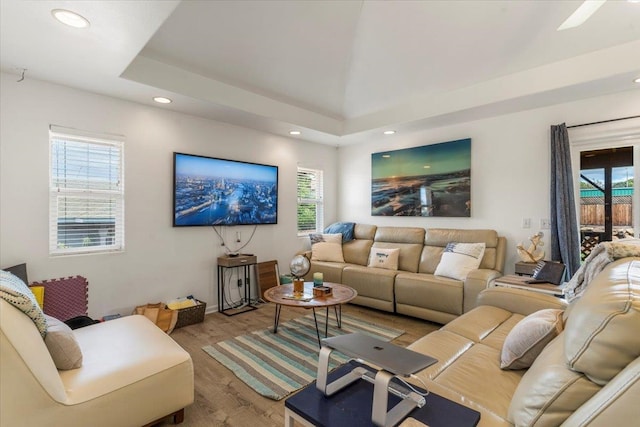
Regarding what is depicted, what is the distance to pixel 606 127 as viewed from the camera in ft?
10.2

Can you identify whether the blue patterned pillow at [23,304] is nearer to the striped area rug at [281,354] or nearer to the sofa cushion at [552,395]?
the striped area rug at [281,354]

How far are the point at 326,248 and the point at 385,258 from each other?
926mm

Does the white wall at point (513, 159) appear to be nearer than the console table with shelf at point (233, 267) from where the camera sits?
Yes

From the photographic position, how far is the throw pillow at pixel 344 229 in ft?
16.0

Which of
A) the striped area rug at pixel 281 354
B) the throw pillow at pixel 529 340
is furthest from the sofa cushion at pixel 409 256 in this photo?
the throw pillow at pixel 529 340

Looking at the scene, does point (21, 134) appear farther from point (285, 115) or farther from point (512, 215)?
A: point (512, 215)

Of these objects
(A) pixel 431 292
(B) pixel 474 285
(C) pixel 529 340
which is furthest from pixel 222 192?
(C) pixel 529 340

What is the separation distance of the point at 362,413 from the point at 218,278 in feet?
10.5

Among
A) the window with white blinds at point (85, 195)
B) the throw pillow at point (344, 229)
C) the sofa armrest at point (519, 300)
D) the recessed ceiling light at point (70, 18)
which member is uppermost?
the recessed ceiling light at point (70, 18)

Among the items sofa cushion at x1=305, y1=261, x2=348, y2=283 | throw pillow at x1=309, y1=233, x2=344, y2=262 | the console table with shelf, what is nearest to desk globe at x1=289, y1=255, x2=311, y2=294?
the console table with shelf

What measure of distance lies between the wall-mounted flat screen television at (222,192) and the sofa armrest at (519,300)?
291cm

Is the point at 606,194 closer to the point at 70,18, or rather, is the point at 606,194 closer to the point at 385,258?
the point at 385,258

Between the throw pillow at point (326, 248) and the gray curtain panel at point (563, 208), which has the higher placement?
the gray curtain panel at point (563, 208)

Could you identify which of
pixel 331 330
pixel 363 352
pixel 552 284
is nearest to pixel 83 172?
pixel 331 330
